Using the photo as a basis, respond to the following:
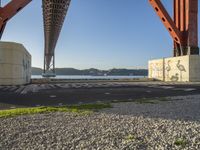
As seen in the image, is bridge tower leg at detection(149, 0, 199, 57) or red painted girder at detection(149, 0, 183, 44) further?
red painted girder at detection(149, 0, 183, 44)

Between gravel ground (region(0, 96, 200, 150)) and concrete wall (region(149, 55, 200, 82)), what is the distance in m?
38.3

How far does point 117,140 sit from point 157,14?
1749 inches

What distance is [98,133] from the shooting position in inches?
275

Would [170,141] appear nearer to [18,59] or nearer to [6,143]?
[6,143]

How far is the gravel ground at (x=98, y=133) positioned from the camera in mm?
5918

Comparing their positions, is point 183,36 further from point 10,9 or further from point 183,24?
point 10,9

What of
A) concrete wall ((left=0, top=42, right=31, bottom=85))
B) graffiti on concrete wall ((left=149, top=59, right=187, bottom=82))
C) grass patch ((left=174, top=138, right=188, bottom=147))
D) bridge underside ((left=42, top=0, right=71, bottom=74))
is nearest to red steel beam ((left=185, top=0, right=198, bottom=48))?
graffiti on concrete wall ((left=149, top=59, right=187, bottom=82))

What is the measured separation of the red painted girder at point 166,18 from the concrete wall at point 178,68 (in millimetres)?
3667

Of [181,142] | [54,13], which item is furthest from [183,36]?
[181,142]

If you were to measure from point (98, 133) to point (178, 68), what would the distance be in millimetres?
43950

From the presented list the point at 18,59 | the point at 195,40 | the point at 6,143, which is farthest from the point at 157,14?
the point at 6,143

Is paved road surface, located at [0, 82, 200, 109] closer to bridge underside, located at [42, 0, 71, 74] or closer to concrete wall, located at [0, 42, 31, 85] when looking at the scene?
concrete wall, located at [0, 42, 31, 85]

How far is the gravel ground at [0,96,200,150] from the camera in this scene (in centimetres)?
592

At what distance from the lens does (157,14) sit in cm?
4791
